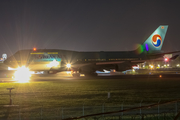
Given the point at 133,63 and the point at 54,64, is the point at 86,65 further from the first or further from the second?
the point at 133,63

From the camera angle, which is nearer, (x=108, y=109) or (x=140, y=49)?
(x=108, y=109)

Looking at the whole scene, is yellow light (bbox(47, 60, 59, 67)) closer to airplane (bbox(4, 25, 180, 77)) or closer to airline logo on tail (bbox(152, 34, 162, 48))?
airplane (bbox(4, 25, 180, 77))

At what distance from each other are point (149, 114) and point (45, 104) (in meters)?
8.28

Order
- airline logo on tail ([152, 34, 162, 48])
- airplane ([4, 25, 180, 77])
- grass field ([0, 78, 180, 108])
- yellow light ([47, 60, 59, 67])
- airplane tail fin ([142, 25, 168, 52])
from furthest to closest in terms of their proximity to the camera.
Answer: airline logo on tail ([152, 34, 162, 48]) < airplane tail fin ([142, 25, 168, 52]) < yellow light ([47, 60, 59, 67]) < airplane ([4, 25, 180, 77]) < grass field ([0, 78, 180, 108])

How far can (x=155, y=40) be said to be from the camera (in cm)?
5650

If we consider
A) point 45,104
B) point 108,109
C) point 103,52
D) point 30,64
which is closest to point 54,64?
point 30,64

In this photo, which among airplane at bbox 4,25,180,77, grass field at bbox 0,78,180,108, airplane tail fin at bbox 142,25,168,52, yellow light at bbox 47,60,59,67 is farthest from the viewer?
airplane tail fin at bbox 142,25,168,52

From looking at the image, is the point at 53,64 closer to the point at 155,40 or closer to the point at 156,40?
the point at 155,40

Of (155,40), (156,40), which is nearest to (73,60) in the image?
(155,40)

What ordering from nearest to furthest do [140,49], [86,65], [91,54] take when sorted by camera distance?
1. [86,65]
2. [91,54]
3. [140,49]

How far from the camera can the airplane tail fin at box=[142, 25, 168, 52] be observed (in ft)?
184

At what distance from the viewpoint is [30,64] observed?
47750mm

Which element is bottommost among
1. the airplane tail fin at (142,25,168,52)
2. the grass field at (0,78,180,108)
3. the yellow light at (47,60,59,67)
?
the grass field at (0,78,180,108)

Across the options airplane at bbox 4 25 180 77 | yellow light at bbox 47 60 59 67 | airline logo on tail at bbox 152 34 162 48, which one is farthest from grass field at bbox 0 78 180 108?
airline logo on tail at bbox 152 34 162 48
